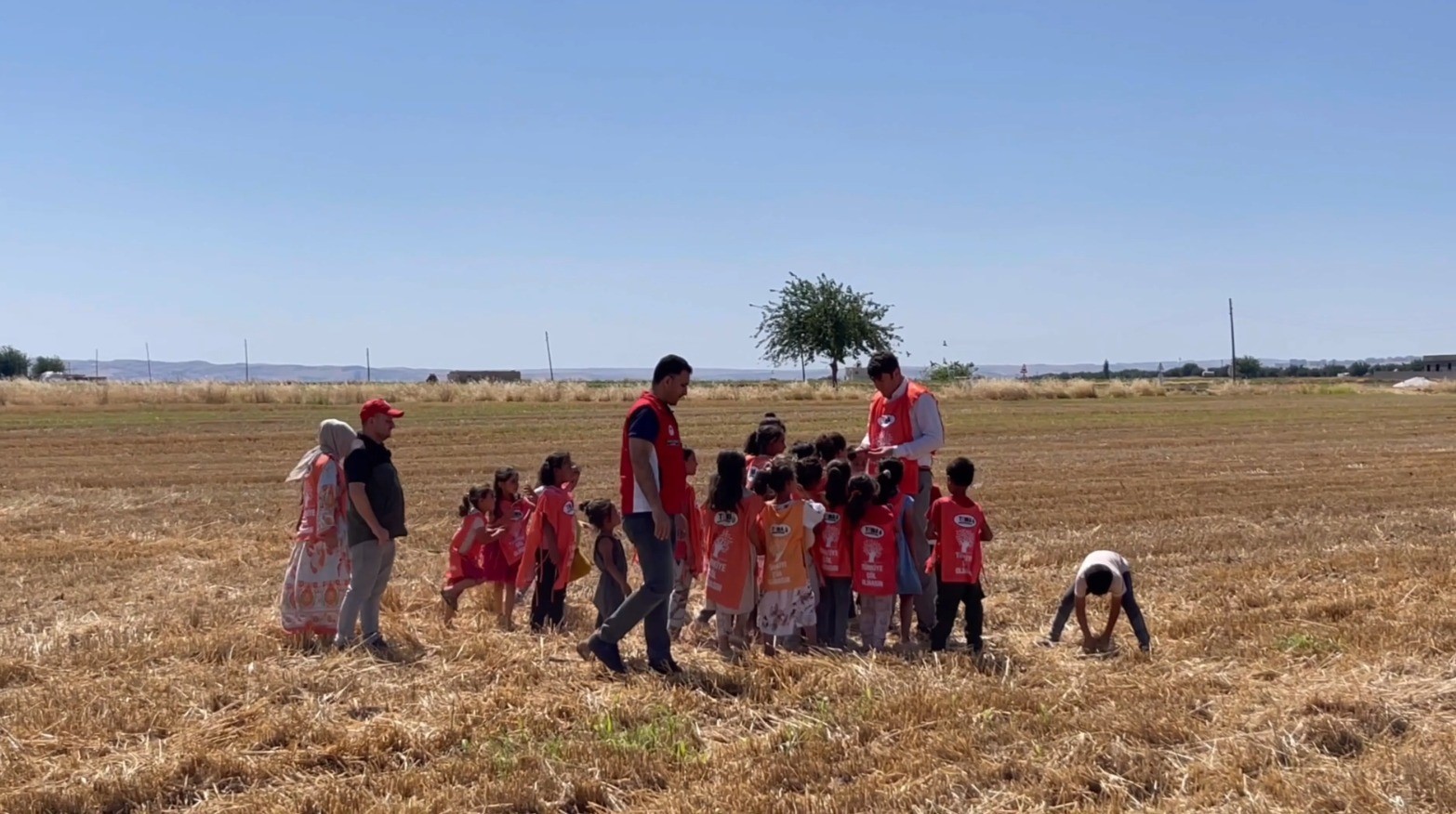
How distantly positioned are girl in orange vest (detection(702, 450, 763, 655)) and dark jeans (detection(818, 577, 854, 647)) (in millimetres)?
562

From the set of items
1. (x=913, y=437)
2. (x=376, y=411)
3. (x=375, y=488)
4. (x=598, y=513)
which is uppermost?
(x=376, y=411)

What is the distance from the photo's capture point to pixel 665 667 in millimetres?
7438

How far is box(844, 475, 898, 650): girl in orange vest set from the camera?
819 centimetres

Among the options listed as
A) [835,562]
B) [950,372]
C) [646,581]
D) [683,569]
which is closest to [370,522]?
[646,581]

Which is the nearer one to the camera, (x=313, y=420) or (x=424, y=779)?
(x=424, y=779)

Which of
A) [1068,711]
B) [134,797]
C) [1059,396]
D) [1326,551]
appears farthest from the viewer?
[1059,396]

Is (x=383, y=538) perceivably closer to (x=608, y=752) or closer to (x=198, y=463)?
(x=608, y=752)

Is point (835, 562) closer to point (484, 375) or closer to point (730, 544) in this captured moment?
point (730, 544)

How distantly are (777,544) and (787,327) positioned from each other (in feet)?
240

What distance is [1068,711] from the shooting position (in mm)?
6371

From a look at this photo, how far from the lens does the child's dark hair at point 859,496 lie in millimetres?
8180

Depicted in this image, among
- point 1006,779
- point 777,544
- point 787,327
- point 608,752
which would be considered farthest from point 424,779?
point 787,327

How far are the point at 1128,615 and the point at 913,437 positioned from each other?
182 cm

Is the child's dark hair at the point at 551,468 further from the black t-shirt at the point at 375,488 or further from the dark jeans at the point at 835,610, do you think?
the dark jeans at the point at 835,610
